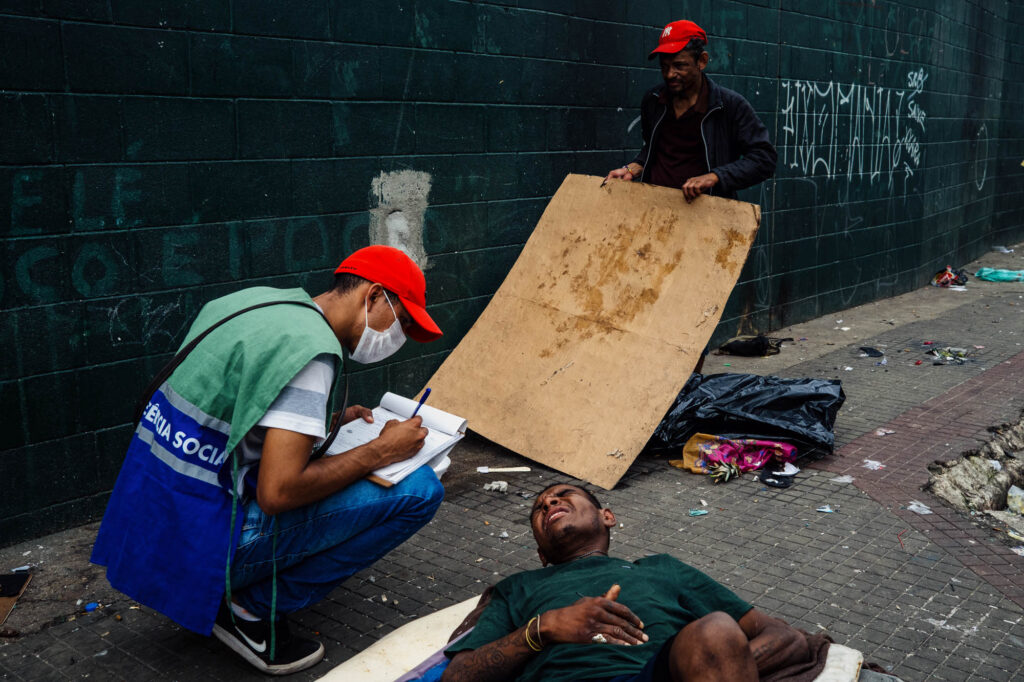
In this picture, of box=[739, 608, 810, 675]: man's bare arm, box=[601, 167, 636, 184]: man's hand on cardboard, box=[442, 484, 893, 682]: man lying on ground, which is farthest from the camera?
box=[601, 167, 636, 184]: man's hand on cardboard

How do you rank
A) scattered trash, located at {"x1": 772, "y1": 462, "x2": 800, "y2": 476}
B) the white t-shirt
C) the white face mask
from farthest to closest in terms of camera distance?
scattered trash, located at {"x1": 772, "y1": 462, "x2": 800, "y2": 476} < the white face mask < the white t-shirt

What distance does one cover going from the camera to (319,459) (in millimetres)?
2902

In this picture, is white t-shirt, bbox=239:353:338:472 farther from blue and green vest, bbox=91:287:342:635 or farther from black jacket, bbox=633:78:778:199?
black jacket, bbox=633:78:778:199

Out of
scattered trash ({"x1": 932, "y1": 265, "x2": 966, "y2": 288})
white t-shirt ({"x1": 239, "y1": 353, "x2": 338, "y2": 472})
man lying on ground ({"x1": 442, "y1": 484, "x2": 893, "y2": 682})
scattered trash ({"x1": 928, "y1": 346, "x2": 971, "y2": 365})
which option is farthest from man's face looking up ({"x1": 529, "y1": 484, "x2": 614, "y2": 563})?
scattered trash ({"x1": 932, "y1": 265, "x2": 966, "y2": 288})

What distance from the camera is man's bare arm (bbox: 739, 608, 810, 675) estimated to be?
2.51m

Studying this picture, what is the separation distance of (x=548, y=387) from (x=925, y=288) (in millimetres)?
7784

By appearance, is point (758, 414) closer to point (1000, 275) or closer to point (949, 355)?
point (949, 355)

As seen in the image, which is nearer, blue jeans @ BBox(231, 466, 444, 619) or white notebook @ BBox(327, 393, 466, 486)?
blue jeans @ BBox(231, 466, 444, 619)

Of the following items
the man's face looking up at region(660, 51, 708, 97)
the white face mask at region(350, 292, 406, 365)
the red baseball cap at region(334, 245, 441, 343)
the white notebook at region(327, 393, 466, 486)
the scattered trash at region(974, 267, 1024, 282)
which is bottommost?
the scattered trash at region(974, 267, 1024, 282)

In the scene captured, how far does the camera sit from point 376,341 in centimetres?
307

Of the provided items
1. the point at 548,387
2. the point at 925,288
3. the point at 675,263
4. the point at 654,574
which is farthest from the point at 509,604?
the point at 925,288

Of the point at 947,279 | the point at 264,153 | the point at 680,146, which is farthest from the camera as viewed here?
the point at 947,279

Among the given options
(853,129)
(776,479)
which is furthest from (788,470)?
(853,129)

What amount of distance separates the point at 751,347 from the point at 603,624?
5.38m
